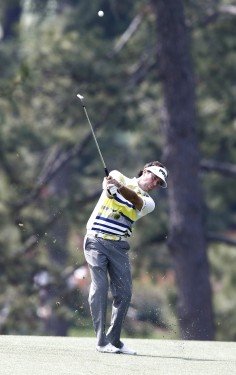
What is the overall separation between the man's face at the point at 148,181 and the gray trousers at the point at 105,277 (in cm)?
51

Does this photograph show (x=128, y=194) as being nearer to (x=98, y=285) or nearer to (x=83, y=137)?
(x=98, y=285)

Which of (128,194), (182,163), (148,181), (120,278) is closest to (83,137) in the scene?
(182,163)

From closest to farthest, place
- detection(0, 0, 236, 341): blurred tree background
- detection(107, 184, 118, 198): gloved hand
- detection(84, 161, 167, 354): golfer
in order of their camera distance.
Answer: detection(107, 184, 118, 198): gloved hand, detection(84, 161, 167, 354): golfer, detection(0, 0, 236, 341): blurred tree background

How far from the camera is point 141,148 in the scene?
27938 millimetres

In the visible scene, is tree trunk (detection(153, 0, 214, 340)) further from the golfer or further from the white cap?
the white cap

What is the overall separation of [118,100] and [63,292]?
346 centimetres

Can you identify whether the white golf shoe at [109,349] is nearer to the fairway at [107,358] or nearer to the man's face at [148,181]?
the fairway at [107,358]

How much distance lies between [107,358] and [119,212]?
1.15 m

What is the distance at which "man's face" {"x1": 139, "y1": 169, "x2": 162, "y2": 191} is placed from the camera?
11.4 metres

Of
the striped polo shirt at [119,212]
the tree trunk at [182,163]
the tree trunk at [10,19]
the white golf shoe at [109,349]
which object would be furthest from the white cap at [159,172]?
the tree trunk at [10,19]

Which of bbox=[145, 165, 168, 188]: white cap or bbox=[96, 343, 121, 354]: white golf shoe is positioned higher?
bbox=[145, 165, 168, 188]: white cap

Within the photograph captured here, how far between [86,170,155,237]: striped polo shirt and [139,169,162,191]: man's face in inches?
1.6

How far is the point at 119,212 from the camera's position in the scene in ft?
37.3

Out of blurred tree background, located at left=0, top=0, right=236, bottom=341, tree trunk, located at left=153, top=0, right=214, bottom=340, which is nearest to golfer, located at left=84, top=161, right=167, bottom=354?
blurred tree background, located at left=0, top=0, right=236, bottom=341
